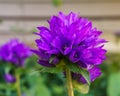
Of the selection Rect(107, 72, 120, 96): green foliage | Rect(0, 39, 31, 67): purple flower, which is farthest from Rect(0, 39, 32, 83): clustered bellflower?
Rect(107, 72, 120, 96): green foliage

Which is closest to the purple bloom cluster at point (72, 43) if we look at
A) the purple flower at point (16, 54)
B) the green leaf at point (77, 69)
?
the green leaf at point (77, 69)

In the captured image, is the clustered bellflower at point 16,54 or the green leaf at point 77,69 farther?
the clustered bellflower at point 16,54

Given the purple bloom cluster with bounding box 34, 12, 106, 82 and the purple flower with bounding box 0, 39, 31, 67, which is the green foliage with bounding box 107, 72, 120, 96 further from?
the purple bloom cluster with bounding box 34, 12, 106, 82

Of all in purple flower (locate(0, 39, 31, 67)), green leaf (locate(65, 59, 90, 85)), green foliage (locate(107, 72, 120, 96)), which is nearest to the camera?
green leaf (locate(65, 59, 90, 85))

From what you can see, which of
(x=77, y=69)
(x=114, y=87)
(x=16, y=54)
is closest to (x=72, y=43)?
(x=77, y=69)

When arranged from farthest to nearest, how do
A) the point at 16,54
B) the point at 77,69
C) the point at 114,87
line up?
the point at 114,87 < the point at 16,54 < the point at 77,69

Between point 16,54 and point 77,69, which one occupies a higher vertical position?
point 16,54

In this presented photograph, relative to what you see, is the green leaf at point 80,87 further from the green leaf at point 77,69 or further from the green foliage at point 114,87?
the green foliage at point 114,87

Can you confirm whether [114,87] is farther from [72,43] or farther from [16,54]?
[72,43]

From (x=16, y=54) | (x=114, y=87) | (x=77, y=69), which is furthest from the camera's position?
(x=114, y=87)

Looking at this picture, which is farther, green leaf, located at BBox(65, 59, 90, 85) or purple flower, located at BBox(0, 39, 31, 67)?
purple flower, located at BBox(0, 39, 31, 67)

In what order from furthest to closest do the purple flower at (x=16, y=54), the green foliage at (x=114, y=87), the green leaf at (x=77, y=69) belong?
the green foliage at (x=114, y=87) → the purple flower at (x=16, y=54) → the green leaf at (x=77, y=69)

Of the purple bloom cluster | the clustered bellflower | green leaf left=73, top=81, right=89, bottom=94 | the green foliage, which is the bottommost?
green leaf left=73, top=81, right=89, bottom=94
